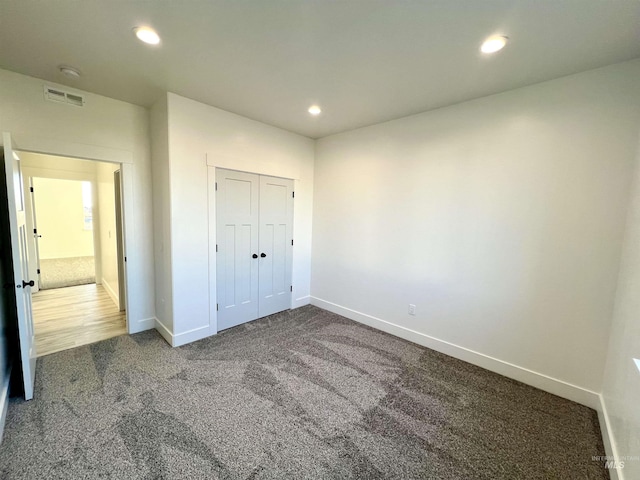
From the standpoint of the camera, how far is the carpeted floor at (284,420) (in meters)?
1.65

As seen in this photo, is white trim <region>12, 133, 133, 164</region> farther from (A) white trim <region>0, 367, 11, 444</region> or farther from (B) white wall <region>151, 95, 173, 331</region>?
(A) white trim <region>0, 367, 11, 444</region>

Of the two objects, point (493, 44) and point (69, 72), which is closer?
point (493, 44)

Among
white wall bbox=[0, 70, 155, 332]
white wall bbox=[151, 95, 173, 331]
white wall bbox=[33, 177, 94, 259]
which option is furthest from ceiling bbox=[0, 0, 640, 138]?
white wall bbox=[33, 177, 94, 259]

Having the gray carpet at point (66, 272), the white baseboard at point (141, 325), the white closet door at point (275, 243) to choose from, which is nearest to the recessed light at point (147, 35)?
the white closet door at point (275, 243)

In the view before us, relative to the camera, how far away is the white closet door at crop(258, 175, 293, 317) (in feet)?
12.6

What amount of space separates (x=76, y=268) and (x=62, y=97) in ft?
18.4

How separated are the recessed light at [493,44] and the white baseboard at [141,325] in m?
4.40

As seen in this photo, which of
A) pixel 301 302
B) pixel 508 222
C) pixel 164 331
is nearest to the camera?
pixel 508 222

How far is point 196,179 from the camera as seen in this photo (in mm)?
3074

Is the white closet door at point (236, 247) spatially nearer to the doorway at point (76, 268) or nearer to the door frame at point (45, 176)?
the doorway at point (76, 268)

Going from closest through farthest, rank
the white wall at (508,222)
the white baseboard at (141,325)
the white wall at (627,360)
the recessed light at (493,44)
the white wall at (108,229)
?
the white wall at (627,360) < the recessed light at (493,44) < the white wall at (508,222) < the white baseboard at (141,325) < the white wall at (108,229)

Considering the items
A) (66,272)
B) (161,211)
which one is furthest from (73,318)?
(66,272)

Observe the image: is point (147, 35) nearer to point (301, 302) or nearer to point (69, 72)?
point (69, 72)

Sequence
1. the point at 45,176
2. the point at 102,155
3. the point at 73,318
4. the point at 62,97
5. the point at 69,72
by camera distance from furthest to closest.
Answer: the point at 45,176, the point at 73,318, the point at 102,155, the point at 62,97, the point at 69,72
